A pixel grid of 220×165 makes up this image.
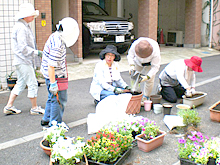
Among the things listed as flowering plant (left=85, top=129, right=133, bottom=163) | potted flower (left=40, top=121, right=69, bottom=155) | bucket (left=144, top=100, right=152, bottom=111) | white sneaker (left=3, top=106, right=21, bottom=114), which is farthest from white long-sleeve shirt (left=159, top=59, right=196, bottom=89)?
white sneaker (left=3, top=106, right=21, bottom=114)

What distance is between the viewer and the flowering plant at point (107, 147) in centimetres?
361

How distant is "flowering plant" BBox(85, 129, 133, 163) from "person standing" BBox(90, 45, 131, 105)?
1.79 metres

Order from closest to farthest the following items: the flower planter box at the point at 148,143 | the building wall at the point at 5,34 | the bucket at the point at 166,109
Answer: the flower planter box at the point at 148,143 < the bucket at the point at 166,109 < the building wall at the point at 5,34

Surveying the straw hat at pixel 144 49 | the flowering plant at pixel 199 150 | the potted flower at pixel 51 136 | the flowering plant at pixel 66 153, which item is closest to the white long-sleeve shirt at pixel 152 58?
the straw hat at pixel 144 49

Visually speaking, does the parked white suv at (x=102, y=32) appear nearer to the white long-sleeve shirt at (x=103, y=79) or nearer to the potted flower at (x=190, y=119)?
the white long-sleeve shirt at (x=103, y=79)

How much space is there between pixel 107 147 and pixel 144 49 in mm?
2372

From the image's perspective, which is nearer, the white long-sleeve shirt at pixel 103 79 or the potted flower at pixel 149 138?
the potted flower at pixel 149 138

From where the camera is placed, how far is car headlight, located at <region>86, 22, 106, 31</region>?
37.8 ft

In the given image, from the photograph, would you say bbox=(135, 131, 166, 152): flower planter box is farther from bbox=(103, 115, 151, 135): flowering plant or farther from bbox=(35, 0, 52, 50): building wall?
bbox=(35, 0, 52, 50): building wall


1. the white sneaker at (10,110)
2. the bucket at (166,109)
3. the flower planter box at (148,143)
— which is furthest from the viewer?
the white sneaker at (10,110)

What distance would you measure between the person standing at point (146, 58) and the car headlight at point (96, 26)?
5.64 metres

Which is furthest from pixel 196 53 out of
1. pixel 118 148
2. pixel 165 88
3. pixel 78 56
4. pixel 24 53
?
pixel 118 148

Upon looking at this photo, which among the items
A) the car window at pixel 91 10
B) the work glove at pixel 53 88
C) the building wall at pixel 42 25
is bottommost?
the work glove at pixel 53 88

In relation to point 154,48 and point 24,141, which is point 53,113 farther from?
point 154,48
